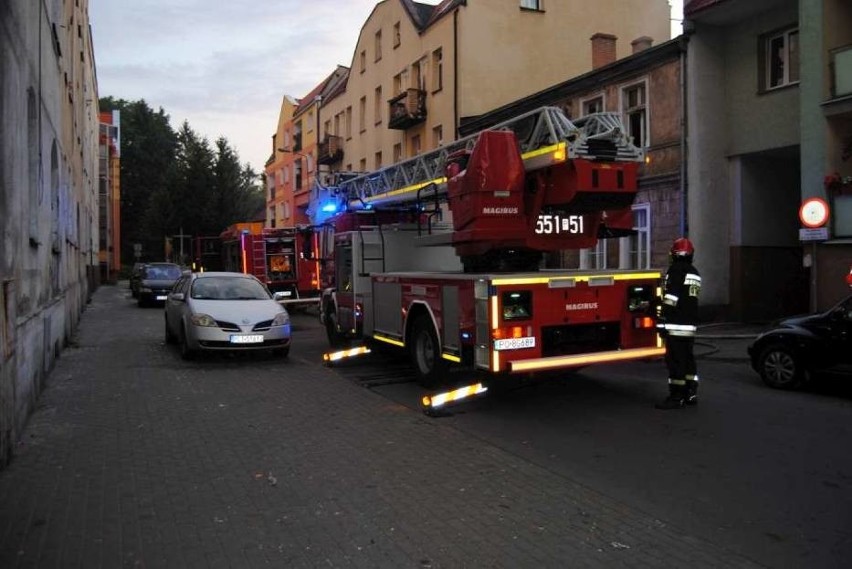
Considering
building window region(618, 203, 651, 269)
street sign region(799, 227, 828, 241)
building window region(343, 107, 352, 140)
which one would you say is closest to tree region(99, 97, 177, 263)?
building window region(343, 107, 352, 140)

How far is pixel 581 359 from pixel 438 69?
2302 cm

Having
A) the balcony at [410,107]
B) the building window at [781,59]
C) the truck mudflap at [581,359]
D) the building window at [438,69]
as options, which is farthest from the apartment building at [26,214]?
the balcony at [410,107]

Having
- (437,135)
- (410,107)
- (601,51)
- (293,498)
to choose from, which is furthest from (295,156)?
(293,498)

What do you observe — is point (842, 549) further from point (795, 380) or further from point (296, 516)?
point (795, 380)

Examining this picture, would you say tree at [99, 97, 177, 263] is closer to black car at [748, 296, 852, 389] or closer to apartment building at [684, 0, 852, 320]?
apartment building at [684, 0, 852, 320]

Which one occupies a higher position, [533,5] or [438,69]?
[533,5]

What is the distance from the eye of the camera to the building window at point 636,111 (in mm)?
18234

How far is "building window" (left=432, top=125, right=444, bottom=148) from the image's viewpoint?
28.3m

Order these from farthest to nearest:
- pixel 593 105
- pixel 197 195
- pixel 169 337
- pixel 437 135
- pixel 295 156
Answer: pixel 197 195, pixel 295 156, pixel 437 135, pixel 593 105, pixel 169 337

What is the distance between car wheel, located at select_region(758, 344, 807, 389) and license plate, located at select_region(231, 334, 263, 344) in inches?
297

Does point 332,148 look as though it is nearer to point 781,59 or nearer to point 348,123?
point 348,123

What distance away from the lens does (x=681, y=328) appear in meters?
7.90

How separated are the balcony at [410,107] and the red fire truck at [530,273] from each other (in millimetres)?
19779

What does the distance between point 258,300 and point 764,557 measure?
997 centimetres
